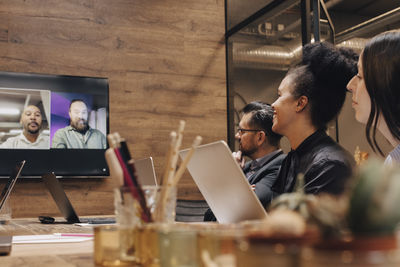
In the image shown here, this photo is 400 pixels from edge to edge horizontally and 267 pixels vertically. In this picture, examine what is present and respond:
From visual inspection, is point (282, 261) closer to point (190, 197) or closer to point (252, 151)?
point (252, 151)

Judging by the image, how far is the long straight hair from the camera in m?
1.61

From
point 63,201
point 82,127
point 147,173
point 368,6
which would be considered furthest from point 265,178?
point 82,127

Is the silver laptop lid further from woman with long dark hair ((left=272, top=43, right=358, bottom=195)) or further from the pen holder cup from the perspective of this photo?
the pen holder cup

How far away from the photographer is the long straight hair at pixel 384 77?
1.61m

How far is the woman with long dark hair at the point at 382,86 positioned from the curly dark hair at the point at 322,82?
437 millimetres

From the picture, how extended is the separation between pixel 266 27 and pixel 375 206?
13.3 feet

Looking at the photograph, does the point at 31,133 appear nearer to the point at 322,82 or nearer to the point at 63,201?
the point at 63,201

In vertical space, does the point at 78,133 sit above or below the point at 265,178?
above

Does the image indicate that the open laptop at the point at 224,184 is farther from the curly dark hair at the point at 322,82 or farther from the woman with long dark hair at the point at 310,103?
the curly dark hair at the point at 322,82

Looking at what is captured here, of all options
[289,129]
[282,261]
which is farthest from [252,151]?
[282,261]

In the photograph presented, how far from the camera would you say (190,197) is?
4.71 meters

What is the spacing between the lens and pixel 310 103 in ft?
7.22

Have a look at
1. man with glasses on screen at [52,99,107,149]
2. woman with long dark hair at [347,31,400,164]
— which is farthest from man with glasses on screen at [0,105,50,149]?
woman with long dark hair at [347,31,400,164]

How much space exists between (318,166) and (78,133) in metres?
2.90
